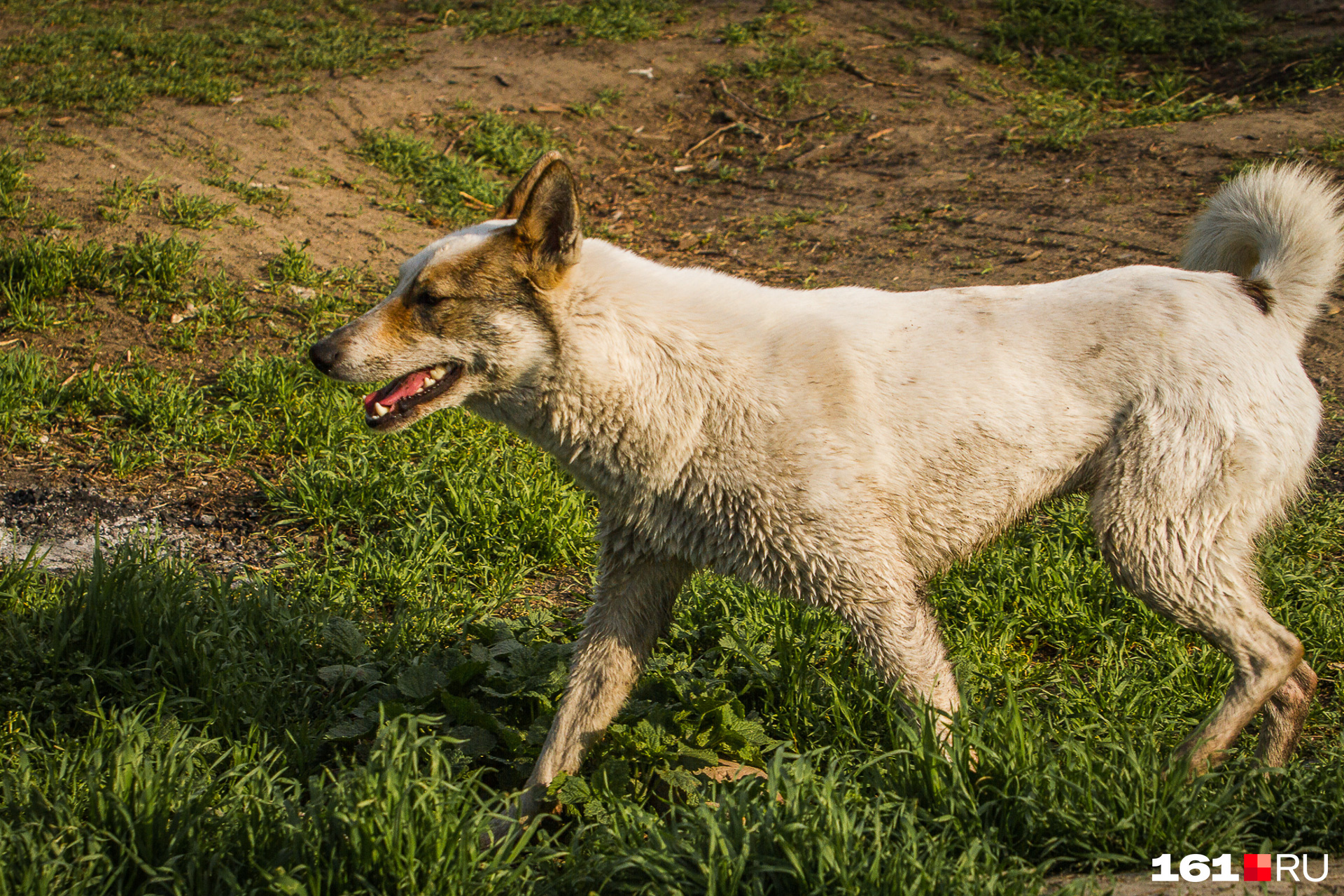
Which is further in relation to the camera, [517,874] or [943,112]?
[943,112]

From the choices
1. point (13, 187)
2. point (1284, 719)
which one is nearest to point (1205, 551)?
point (1284, 719)

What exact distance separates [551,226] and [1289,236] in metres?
2.34

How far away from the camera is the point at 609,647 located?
125 inches

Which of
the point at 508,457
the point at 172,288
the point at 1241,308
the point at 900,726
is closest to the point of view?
the point at 900,726

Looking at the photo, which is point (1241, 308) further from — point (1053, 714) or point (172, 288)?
point (172, 288)

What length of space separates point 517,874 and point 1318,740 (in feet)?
8.65

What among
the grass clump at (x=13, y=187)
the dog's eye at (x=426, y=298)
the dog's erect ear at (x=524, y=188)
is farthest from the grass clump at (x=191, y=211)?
the dog's eye at (x=426, y=298)

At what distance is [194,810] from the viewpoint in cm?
247

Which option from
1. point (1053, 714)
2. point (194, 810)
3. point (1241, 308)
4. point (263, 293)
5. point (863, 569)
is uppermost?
point (1241, 308)

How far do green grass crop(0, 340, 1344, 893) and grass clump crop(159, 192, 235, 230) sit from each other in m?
1.65

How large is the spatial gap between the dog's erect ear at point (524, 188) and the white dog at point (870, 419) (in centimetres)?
2

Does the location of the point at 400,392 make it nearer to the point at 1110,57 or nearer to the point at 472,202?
the point at 472,202

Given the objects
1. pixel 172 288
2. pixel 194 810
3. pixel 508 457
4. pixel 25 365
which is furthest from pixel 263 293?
pixel 194 810

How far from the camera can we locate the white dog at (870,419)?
292 centimetres
